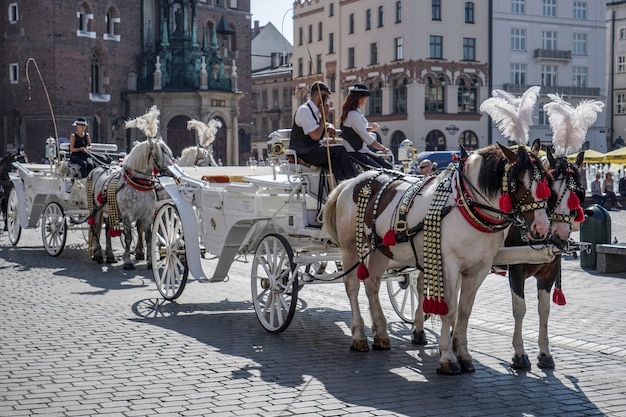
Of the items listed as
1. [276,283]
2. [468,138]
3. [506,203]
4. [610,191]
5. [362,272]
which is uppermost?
[468,138]

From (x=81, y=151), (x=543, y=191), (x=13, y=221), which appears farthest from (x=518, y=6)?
(x=543, y=191)

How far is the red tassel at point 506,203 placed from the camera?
7.59 meters

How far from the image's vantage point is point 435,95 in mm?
62875

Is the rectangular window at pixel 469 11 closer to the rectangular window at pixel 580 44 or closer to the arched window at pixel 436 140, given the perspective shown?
the arched window at pixel 436 140

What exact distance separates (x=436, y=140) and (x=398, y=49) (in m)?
6.77

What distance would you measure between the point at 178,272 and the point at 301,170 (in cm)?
269

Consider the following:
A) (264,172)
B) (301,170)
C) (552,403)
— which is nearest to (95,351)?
(301,170)

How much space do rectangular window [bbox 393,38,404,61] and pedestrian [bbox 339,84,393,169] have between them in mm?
53784

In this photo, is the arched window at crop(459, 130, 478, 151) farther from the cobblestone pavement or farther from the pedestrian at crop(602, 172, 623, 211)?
the cobblestone pavement

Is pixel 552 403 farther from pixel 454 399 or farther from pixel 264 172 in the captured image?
pixel 264 172

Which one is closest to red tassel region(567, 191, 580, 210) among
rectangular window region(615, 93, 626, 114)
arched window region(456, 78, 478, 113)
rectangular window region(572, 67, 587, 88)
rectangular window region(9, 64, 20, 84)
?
rectangular window region(9, 64, 20, 84)

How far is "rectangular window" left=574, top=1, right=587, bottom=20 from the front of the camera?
67062 mm

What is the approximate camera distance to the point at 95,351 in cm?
890

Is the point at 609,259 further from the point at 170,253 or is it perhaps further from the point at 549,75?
the point at 549,75
